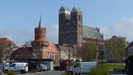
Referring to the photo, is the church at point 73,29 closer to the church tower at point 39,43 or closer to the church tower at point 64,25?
the church tower at point 64,25

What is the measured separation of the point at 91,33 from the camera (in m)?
186

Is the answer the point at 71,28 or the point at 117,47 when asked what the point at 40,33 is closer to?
the point at 117,47

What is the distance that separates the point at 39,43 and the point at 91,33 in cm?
6803

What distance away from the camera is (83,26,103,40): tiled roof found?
7077 inches

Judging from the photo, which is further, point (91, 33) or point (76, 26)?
point (91, 33)

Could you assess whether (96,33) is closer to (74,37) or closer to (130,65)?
(74,37)

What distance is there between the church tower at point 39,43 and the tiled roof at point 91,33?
2163 inches

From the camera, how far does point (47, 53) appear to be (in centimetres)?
13000

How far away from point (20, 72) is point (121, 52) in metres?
67.0

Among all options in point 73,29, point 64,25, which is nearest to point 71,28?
point 73,29

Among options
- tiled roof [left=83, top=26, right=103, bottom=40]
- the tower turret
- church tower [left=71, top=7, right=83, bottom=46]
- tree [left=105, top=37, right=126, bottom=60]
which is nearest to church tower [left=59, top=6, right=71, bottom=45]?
church tower [left=71, top=7, right=83, bottom=46]

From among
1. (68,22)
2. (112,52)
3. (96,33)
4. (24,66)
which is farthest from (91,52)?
(96,33)

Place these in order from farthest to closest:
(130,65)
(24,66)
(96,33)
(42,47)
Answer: (96,33) < (42,47) < (24,66) < (130,65)

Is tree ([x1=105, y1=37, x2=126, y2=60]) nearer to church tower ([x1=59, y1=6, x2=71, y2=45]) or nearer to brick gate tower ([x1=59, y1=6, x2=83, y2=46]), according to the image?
brick gate tower ([x1=59, y1=6, x2=83, y2=46])
